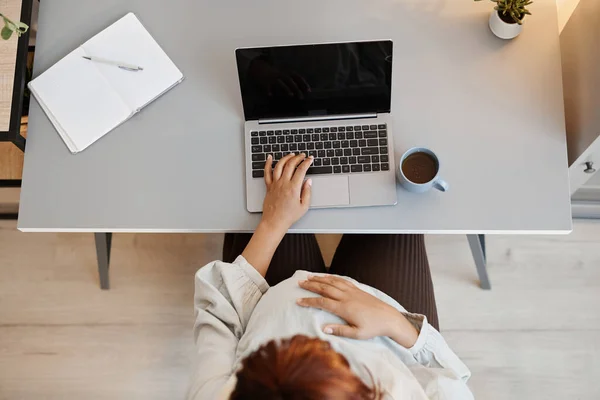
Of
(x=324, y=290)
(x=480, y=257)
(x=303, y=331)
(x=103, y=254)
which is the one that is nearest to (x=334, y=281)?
(x=324, y=290)

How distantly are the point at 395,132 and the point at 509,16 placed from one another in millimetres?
309

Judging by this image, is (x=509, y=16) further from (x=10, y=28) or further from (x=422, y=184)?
(x=10, y=28)

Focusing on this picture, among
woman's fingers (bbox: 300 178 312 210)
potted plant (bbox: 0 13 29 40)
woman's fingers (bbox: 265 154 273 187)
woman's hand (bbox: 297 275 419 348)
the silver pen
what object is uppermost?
potted plant (bbox: 0 13 29 40)

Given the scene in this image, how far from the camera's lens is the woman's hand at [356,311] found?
88 cm

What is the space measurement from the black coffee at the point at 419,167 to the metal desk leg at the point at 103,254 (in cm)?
90

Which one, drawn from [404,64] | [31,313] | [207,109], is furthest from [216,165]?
[31,313]

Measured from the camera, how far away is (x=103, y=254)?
1.54m

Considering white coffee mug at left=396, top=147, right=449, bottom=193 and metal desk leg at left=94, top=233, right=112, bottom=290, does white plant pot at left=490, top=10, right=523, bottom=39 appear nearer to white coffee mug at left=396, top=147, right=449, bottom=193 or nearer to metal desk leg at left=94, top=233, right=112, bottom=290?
white coffee mug at left=396, top=147, right=449, bottom=193

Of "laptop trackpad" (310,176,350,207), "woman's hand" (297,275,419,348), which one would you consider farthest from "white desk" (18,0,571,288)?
"woman's hand" (297,275,419,348)

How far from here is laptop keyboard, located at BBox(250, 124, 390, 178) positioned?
1.03 meters

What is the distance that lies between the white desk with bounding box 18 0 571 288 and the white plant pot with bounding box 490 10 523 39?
0.02 metres

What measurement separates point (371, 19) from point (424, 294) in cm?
58

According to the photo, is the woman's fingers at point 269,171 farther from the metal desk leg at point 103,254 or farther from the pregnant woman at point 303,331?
the metal desk leg at point 103,254

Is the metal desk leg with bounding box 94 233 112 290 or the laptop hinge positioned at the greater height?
the laptop hinge
